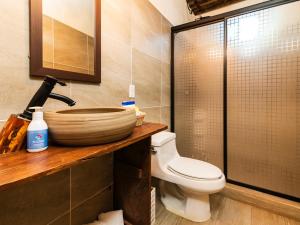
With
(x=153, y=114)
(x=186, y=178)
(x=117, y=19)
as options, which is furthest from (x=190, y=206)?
(x=117, y=19)

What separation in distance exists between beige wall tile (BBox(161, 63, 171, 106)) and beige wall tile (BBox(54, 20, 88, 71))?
40.8 inches

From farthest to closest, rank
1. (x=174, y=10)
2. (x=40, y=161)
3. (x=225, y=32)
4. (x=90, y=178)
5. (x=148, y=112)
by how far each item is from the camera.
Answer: (x=174, y=10)
(x=225, y=32)
(x=148, y=112)
(x=90, y=178)
(x=40, y=161)

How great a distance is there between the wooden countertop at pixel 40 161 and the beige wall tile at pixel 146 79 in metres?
0.86

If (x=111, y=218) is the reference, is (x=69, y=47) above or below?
above

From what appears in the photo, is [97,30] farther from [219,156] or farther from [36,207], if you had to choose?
[219,156]

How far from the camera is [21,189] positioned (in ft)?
2.34

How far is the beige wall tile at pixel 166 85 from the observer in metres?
1.87

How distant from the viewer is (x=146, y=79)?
1.55m

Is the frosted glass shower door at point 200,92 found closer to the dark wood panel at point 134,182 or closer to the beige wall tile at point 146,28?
the beige wall tile at point 146,28

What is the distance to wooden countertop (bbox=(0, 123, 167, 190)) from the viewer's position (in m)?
0.39

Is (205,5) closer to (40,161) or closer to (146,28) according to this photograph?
(146,28)

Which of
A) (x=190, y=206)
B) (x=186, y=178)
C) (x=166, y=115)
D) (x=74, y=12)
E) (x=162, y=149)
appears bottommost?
(x=190, y=206)

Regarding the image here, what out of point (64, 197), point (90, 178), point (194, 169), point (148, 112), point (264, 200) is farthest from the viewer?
point (148, 112)

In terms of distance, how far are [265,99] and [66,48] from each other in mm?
1666
